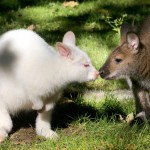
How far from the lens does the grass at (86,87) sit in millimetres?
4996

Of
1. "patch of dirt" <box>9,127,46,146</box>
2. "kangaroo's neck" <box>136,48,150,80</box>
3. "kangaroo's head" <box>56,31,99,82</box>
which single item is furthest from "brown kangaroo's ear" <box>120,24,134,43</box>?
"patch of dirt" <box>9,127,46,146</box>

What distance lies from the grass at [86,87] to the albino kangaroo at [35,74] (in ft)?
1.03

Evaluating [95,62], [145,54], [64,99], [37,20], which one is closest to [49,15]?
[37,20]

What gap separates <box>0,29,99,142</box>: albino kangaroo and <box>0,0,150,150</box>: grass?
1.03 ft

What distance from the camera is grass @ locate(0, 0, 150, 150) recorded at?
5.00 metres

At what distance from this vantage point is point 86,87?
662cm

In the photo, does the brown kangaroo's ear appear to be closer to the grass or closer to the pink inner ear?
the grass

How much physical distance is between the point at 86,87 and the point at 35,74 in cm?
168

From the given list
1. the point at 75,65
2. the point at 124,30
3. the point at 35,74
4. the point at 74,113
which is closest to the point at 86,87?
the point at 74,113

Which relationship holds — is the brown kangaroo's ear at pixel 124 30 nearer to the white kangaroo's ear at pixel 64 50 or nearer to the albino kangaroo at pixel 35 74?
the albino kangaroo at pixel 35 74

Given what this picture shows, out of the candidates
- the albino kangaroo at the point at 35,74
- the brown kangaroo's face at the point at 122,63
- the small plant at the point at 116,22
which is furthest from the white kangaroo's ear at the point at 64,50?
the small plant at the point at 116,22

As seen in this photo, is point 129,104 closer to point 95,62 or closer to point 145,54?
point 145,54

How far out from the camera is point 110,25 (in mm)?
8516

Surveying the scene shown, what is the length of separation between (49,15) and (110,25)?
1.25 m
